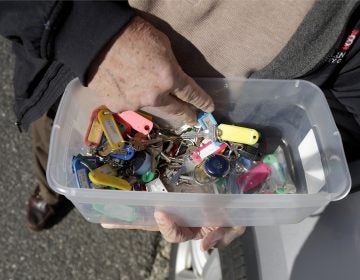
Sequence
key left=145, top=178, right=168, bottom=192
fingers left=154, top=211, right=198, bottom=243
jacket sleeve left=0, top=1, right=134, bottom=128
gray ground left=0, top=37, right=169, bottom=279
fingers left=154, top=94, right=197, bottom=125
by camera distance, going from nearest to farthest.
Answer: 1. jacket sleeve left=0, top=1, right=134, bottom=128
2. fingers left=154, top=94, right=197, bottom=125
3. fingers left=154, top=211, right=198, bottom=243
4. key left=145, top=178, right=168, bottom=192
5. gray ground left=0, top=37, right=169, bottom=279

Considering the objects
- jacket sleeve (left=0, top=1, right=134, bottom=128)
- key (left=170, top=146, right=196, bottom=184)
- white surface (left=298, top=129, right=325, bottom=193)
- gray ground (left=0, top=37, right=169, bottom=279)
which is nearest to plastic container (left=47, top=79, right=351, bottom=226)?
white surface (left=298, top=129, right=325, bottom=193)

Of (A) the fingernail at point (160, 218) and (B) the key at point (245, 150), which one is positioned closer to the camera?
(A) the fingernail at point (160, 218)

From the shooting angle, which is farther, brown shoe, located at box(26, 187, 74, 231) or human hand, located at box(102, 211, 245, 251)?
brown shoe, located at box(26, 187, 74, 231)

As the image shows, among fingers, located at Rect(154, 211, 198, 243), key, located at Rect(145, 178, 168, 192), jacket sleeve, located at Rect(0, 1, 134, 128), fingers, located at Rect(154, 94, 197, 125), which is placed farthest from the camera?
key, located at Rect(145, 178, 168, 192)

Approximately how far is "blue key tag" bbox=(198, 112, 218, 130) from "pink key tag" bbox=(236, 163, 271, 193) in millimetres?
140

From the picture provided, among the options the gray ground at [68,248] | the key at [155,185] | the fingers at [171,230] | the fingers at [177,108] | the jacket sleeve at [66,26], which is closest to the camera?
the jacket sleeve at [66,26]

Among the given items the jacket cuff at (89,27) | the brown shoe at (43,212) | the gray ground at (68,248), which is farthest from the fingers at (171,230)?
the brown shoe at (43,212)

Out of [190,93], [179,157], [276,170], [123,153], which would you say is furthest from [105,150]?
[276,170]

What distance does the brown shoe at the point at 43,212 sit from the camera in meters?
1.44

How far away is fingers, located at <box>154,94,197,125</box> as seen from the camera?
2.58ft

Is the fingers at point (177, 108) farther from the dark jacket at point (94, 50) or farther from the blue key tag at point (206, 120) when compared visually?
the dark jacket at point (94, 50)

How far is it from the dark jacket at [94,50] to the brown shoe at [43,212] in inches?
20.5

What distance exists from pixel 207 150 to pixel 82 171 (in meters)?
0.28

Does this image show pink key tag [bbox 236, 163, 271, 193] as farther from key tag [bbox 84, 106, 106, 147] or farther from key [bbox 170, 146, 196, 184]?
key tag [bbox 84, 106, 106, 147]
